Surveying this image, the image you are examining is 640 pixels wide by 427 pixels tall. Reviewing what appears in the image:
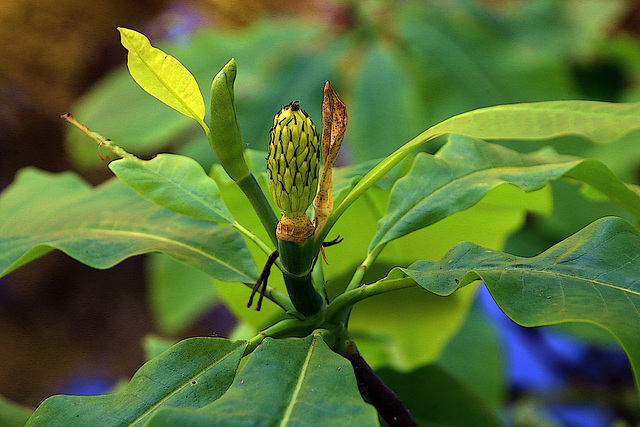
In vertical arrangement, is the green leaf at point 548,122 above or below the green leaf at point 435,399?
above

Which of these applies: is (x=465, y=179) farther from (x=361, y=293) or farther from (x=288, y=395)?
(x=288, y=395)

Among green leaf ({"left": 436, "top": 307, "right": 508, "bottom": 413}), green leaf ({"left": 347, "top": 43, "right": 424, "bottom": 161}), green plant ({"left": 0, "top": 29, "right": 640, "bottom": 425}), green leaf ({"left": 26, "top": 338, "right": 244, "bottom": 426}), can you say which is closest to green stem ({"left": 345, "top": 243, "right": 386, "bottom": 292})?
green plant ({"left": 0, "top": 29, "right": 640, "bottom": 425})

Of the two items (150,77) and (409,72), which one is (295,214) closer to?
(150,77)

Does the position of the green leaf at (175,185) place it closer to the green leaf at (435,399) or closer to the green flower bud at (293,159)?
the green flower bud at (293,159)

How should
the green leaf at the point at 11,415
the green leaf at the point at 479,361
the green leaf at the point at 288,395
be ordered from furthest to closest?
the green leaf at the point at 479,361 → the green leaf at the point at 11,415 → the green leaf at the point at 288,395

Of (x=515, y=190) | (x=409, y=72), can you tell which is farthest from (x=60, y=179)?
(x=409, y=72)

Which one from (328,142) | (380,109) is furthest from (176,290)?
(328,142)

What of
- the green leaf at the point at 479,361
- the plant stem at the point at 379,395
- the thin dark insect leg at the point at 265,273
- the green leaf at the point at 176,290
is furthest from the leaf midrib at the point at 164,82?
the green leaf at the point at 176,290

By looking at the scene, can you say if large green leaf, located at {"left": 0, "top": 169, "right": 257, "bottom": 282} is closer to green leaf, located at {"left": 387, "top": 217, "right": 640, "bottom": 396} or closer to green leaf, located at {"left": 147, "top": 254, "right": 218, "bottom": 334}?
green leaf, located at {"left": 387, "top": 217, "right": 640, "bottom": 396}
